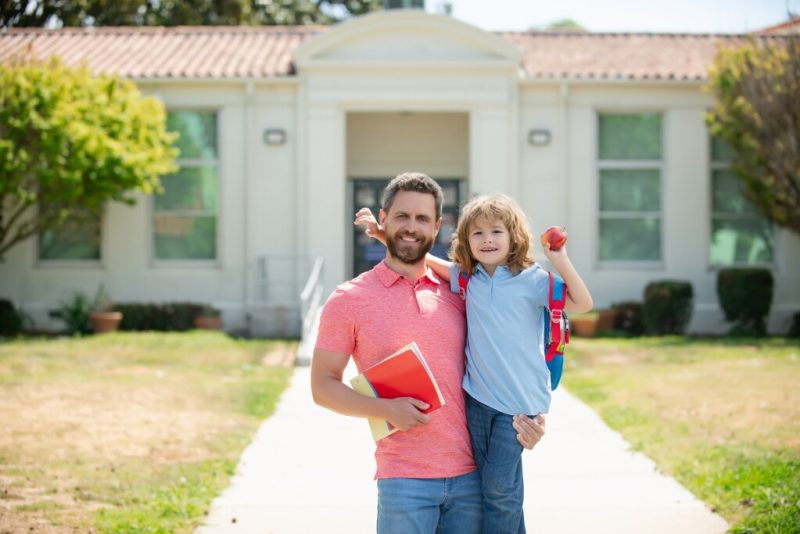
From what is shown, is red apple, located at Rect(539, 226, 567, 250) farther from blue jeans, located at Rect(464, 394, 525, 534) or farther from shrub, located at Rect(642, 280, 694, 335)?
shrub, located at Rect(642, 280, 694, 335)

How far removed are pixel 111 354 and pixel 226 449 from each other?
17.5ft

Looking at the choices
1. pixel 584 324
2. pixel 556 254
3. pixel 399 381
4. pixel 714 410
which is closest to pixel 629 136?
pixel 584 324

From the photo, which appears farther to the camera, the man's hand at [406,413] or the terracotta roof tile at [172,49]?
the terracotta roof tile at [172,49]

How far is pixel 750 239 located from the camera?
51.8 feet

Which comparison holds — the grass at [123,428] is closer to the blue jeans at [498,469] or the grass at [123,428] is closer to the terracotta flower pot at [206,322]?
the terracotta flower pot at [206,322]

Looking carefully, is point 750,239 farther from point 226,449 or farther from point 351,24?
point 226,449

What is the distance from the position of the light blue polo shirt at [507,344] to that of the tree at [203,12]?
18697mm

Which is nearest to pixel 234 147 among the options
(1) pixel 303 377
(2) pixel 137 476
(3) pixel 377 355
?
(1) pixel 303 377

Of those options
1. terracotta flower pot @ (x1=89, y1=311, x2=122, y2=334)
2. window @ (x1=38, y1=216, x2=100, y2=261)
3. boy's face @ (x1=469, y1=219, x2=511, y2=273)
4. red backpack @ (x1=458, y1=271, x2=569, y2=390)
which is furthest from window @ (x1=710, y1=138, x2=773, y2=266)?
boy's face @ (x1=469, y1=219, x2=511, y2=273)

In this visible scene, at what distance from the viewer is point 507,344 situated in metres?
3.28

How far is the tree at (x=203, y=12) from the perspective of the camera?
2466 cm

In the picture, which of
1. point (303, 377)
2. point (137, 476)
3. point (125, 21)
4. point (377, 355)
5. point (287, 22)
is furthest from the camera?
point (287, 22)

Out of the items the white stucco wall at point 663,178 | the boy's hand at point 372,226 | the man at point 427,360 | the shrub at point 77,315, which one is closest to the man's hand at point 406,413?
the man at point 427,360

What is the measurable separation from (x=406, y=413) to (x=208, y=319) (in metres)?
11.8
